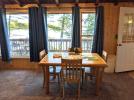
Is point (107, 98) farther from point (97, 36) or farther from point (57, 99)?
point (97, 36)

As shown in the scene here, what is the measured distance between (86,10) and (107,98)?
269 cm

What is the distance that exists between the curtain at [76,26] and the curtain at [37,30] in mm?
839

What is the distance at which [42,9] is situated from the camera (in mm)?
4711

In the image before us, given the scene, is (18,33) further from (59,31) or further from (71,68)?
(71,68)

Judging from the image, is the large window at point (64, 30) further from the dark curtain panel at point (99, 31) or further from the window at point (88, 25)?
the dark curtain panel at point (99, 31)

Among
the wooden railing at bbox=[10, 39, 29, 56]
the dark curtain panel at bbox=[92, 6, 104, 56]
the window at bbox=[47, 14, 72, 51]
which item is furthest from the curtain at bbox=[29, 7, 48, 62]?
the dark curtain panel at bbox=[92, 6, 104, 56]

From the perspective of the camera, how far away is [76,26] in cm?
471

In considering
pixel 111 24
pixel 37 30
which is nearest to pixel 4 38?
pixel 37 30

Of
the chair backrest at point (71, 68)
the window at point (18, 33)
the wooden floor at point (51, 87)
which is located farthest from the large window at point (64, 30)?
the chair backrest at point (71, 68)

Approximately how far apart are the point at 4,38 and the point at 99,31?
2.87m

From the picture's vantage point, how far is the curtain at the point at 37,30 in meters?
4.72

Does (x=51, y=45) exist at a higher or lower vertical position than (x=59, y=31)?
lower

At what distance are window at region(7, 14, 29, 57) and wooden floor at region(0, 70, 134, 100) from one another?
3.72 feet

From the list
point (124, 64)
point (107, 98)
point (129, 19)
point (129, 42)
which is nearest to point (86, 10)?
point (129, 19)
